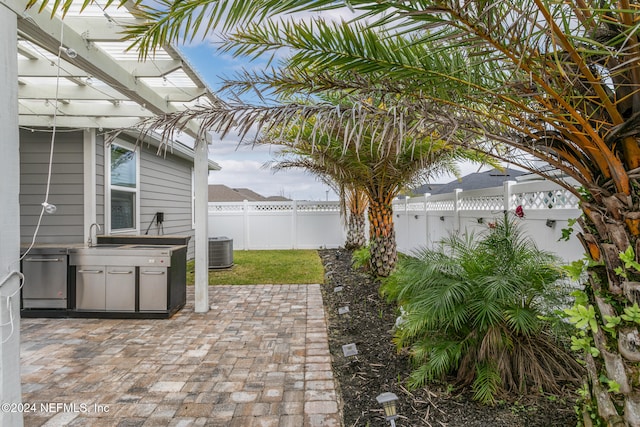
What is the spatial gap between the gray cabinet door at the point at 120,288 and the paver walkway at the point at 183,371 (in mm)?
220

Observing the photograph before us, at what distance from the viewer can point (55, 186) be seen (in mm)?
5688

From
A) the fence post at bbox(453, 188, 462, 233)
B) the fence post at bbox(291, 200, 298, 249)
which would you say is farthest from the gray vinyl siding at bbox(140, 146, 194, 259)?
the fence post at bbox(453, 188, 462, 233)

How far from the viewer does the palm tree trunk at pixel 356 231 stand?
1087cm

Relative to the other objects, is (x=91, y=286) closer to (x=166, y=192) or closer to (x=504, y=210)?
(x=166, y=192)

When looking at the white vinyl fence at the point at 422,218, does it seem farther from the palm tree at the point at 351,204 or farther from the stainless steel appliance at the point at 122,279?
the stainless steel appliance at the point at 122,279

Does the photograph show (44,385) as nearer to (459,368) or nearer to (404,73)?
(459,368)

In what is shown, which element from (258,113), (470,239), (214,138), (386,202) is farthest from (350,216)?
(258,113)

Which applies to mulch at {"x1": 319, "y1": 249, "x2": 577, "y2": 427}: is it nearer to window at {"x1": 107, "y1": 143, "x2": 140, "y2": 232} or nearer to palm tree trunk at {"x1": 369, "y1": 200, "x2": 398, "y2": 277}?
palm tree trunk at {"x1": 369, "y1": 200, "x2": 398, "y2": 277}

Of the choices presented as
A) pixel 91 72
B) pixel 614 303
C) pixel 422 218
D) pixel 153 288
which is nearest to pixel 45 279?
pixel 153 288

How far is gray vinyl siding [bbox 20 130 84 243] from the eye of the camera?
5684 mm

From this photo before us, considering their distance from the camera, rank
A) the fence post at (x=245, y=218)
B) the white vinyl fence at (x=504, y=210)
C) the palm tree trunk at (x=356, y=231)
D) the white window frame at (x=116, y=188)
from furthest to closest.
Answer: the fence post at (x=245, y=218) < the palm tree trunk at (x=356, y=231) < the white window frame at (x=116, y=188) < the white vinyl fence at (x=504, y=210)

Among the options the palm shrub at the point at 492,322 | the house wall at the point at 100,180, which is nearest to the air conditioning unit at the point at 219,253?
the house wall at the point at 100,180

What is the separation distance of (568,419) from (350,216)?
864 centimetres

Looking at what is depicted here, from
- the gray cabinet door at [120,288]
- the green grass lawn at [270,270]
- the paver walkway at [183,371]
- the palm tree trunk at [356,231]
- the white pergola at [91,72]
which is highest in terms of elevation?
the white pergola at [91,72]
